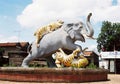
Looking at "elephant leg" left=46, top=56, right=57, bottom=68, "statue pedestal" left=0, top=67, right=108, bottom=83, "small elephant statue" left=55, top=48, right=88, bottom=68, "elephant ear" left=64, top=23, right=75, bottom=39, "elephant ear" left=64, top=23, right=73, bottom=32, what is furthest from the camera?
"elephant leg" left=46, top=56, right=57, bottom=68

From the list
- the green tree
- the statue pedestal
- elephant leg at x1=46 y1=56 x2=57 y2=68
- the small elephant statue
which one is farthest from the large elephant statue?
the green tree

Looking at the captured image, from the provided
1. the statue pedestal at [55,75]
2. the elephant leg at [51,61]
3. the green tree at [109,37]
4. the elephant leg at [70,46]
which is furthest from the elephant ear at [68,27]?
the green tree at [109,37]

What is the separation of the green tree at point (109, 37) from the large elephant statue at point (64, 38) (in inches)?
1275

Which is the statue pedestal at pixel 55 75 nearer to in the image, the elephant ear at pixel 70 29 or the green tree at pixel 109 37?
the elephant ear at pixel 70 29

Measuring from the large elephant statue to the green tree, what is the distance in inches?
1275

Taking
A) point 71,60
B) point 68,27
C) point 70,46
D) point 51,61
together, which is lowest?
point 51,61

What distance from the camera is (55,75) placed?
1672cm

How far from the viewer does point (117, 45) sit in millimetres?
50469

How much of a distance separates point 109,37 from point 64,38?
33.1 m

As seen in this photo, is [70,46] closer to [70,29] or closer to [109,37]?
[70,29]

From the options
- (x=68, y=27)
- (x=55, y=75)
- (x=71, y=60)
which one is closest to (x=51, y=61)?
(x=71, y=60)

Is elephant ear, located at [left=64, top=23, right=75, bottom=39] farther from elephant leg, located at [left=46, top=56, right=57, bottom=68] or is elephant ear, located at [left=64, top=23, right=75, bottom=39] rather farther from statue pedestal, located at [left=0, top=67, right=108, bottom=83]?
statue pedestal, located at [left=0, top=67, right=108, bottom=83]

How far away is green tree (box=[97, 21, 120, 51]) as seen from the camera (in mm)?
50625

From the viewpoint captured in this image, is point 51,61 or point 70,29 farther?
point 51,61
